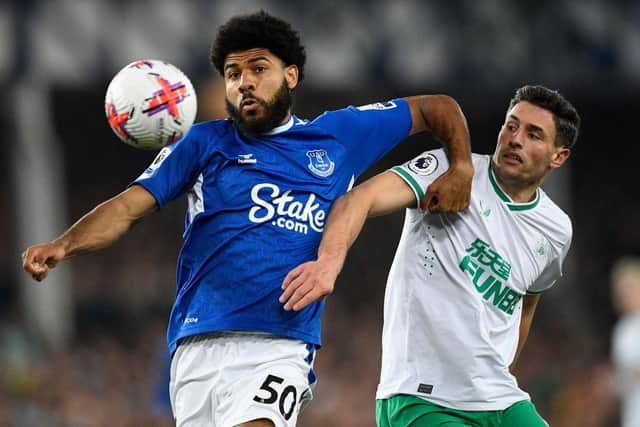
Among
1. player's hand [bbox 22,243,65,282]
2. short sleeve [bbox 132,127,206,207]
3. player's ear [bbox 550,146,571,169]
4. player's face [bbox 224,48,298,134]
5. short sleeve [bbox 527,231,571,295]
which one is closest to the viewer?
player's hand [bbox 22,243,65,282]

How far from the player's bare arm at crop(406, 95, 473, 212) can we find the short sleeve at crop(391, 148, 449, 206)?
0.10 ft

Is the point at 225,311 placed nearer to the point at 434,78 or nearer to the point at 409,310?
the point at 409,310

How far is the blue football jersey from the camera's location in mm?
5027

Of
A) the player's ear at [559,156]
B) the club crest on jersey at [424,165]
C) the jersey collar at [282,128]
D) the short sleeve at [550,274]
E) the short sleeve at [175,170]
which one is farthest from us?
the short sleeve at [550,274]

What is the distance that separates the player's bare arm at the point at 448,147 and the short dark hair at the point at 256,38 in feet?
2.15

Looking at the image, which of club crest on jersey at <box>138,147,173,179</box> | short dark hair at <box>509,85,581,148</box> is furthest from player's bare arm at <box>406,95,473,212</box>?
club crest on jersey at <box>138,147,173,179</box>

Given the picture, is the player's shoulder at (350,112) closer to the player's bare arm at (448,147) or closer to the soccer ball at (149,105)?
the player's bare arm at (448,147)

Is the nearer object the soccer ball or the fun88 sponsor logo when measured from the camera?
the soccer ball

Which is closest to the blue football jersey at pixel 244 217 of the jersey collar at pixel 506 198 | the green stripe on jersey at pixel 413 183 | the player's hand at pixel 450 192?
the green stripe on jersey at pixel 413 183

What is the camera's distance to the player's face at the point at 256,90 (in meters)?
5.12

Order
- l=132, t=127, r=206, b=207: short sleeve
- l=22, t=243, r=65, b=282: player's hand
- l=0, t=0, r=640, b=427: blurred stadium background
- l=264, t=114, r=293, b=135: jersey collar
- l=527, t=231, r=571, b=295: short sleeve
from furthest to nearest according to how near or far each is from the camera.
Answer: l=0, t=0, r=640, b=427: blurred stadium background, l=527, t=231, r=571, b=295: short sleeve, l=264, t=114, r=293, b=135: jersey collar, l=132, t=127, r=206, b=207: short sleeve, l=22, t=243, r=65, b=282: player's hand

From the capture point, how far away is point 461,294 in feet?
17.6

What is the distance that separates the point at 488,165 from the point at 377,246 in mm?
15948

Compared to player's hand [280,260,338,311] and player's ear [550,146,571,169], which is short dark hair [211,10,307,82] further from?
player's ear [550,146,571,169]
